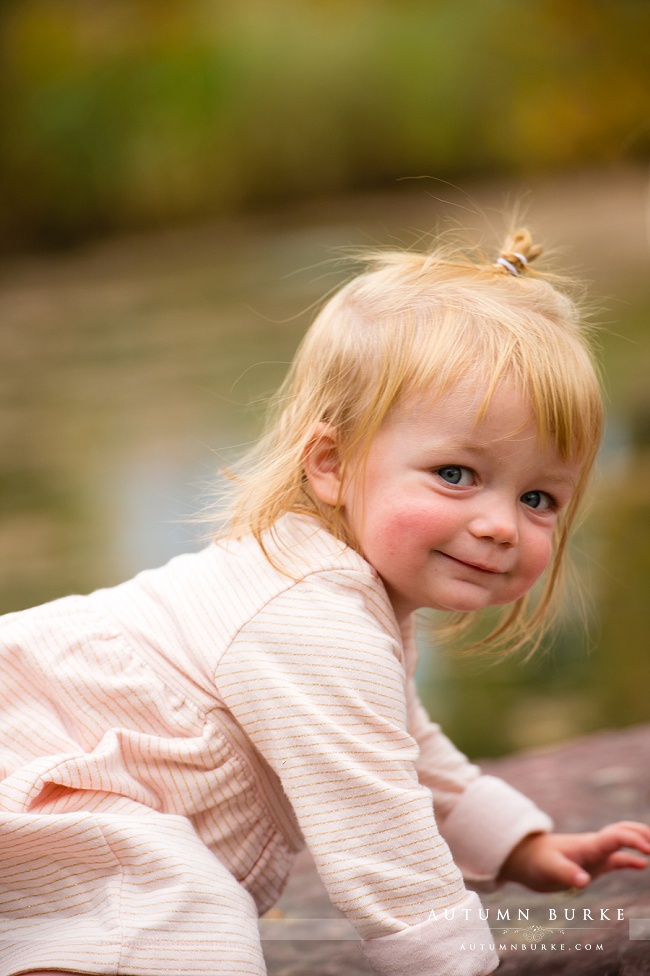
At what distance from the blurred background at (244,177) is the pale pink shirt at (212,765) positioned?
2.54m

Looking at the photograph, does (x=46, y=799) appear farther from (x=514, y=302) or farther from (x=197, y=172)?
(x=197, y=172)

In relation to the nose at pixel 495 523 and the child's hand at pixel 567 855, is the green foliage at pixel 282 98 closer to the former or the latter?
the child's hand at pixel 567 855

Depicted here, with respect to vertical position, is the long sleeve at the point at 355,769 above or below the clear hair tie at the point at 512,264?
below

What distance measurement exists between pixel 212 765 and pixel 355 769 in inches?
5.6

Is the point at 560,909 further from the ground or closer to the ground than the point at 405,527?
closer to the ground

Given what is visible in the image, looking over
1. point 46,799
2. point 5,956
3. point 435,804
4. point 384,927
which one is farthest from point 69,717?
point 435,804

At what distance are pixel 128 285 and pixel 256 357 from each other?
2.02 metres

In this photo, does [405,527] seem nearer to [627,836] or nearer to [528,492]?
[528,492]

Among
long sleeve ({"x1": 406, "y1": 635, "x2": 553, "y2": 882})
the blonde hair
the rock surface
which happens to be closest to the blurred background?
the rock surface

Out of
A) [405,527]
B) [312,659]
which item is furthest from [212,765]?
[405,527]

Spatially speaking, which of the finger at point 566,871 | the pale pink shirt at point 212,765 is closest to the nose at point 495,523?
the pale pink shirt at point 212,765

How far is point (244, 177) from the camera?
28.9ft

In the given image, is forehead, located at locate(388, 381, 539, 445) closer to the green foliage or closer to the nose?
the nose

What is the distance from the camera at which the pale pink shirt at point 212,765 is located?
97 centimetres
